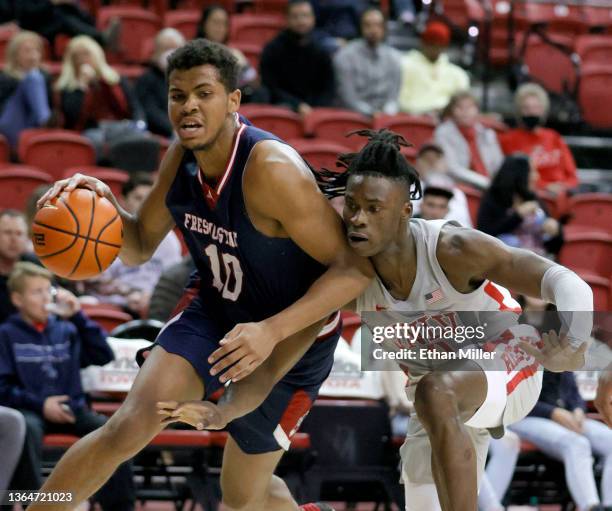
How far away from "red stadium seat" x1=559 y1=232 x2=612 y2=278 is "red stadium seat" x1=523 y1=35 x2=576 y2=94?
10.5 ft

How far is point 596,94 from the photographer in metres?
10.9

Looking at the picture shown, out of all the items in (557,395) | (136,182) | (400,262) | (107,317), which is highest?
(136,182)

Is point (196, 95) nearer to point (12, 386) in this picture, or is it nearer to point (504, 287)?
point (504, 287)

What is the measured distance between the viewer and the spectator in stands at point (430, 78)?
10055 millimetres

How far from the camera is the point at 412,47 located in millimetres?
11453

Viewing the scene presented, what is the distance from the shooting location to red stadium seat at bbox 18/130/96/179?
8.23 meters

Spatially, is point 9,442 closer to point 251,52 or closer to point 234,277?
point 234,277

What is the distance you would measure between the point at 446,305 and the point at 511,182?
368cm

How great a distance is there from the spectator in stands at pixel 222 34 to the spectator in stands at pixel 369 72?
2.42 feet

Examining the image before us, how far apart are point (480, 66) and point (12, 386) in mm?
6728

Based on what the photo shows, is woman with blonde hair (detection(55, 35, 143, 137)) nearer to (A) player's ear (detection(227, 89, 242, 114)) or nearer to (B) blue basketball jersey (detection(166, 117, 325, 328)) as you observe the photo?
(B) blue basketball jersey (detection(166, 117, 325, 328))

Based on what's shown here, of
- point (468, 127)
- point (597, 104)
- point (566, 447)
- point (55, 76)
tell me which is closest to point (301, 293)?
point (566, 447)

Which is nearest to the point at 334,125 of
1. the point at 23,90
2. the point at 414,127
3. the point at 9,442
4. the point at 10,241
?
the point at 414,127

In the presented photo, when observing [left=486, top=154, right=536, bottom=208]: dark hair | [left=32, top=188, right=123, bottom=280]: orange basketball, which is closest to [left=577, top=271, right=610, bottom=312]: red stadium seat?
[left=486, top=154, right=536, bottom=208]: dark hair
